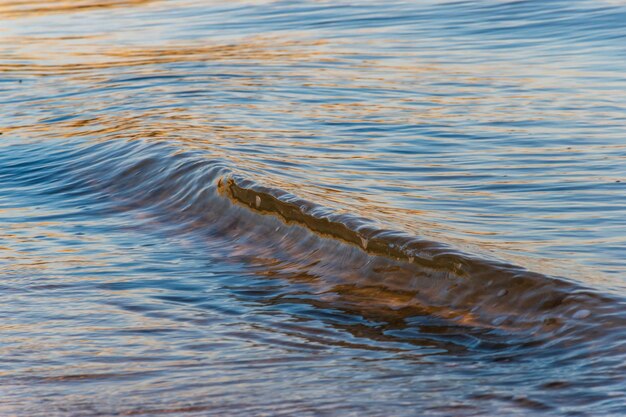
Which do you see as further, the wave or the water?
the wave

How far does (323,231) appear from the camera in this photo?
5.73 m

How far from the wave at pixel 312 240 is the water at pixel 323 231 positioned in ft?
0.06

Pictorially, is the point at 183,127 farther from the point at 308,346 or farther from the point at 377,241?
the point at 308,346

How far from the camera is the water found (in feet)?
12.4

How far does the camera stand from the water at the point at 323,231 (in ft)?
12.4

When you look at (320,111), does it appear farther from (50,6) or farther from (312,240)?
(50,6)

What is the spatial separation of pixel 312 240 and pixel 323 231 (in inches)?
2.9

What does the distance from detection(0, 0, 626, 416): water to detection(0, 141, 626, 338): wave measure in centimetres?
2

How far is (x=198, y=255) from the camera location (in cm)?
568

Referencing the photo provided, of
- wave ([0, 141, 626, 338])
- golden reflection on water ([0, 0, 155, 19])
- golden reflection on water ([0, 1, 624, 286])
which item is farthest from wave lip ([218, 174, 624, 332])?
golden reflection on water ([0, 0, 155, 19])

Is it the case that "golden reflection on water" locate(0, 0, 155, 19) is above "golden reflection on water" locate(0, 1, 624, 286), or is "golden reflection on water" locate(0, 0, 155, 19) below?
above

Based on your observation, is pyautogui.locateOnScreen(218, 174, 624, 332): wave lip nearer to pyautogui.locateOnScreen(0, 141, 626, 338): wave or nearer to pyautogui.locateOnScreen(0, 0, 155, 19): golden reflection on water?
pyautogui.locateOnScreen(0, 141, 626, 338): wave

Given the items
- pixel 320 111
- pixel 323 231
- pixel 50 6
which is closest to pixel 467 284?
pixel 323 231

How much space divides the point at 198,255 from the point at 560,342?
86.6 inches
